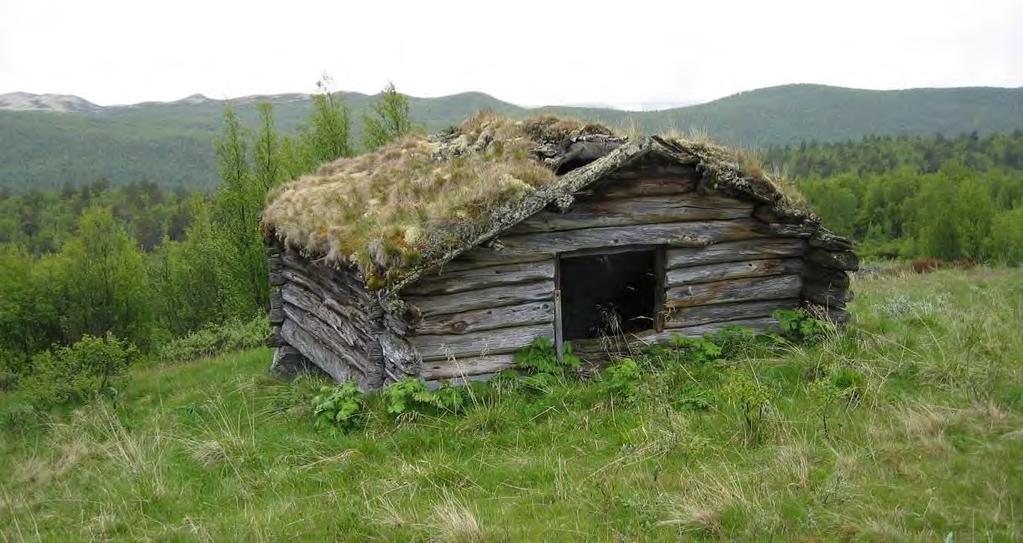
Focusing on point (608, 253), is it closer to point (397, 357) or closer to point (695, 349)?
point (695, 349)

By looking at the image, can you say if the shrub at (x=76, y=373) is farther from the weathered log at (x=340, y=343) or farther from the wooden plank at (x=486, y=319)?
the wooden plank at (x=486, y=319)

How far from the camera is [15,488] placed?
674 cm

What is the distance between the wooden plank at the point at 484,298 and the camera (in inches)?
277

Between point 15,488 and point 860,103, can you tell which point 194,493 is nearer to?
point 15,488

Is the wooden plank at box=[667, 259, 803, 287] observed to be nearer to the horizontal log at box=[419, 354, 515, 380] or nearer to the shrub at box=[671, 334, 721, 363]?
the shrub at box=[671, 334, 721, 363]

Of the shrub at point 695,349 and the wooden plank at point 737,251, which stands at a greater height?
the wooden plank at point 737,251

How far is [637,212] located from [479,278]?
1962 millimetres

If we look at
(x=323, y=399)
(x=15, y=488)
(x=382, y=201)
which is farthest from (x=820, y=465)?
(x=15, y=488)

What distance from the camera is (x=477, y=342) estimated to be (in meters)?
7.23

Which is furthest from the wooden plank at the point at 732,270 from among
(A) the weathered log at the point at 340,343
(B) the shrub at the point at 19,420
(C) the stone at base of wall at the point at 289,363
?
(B) the shrub at the point at 19,420

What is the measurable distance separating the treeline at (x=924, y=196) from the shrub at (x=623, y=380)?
12.4ft

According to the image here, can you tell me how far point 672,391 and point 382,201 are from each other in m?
4.10

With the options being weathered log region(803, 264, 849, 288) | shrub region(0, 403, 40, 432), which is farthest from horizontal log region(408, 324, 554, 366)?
shrub region(0, 403, 40, 432)

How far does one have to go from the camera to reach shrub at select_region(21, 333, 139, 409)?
9820 millimetres
